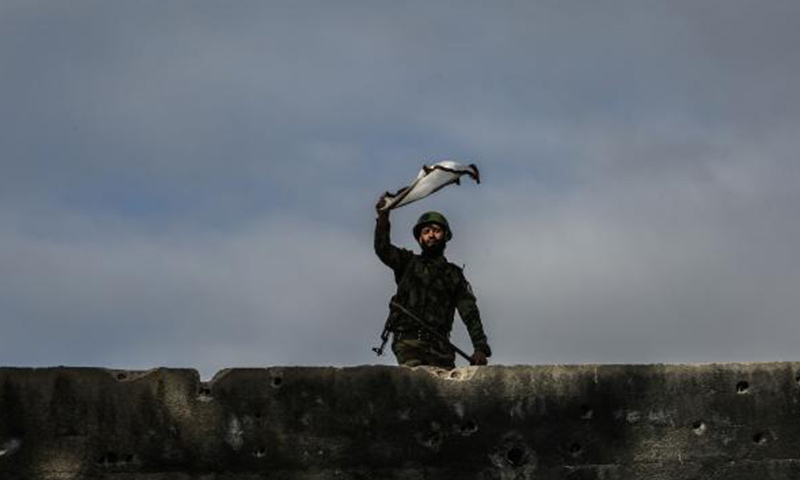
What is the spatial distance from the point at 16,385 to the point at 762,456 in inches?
150

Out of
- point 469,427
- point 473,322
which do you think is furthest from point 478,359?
point 469,427

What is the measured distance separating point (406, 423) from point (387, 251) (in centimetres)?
169

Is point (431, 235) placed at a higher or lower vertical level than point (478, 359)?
higher

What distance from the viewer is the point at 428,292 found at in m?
12.3

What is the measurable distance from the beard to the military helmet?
46mm

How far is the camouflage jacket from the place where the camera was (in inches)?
484

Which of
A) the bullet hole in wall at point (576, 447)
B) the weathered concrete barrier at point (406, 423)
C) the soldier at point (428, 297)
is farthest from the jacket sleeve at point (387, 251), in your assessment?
the bullet hole in wall at point (576, 447)

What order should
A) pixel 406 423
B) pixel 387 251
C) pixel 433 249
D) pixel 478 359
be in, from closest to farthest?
pixel 406 423
pixel 478 359
pixel 387 251
pixel 433 249

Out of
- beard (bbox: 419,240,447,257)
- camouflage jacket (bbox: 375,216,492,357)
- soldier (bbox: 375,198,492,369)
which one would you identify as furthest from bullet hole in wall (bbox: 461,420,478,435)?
beard (bbox: 419,240,447,257)

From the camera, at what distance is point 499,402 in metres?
10.8

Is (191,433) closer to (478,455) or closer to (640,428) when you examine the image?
(478,455)

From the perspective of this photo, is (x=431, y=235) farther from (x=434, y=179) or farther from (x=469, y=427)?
(x=469, y=427)

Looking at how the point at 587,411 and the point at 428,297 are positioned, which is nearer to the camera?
the point at 587,411

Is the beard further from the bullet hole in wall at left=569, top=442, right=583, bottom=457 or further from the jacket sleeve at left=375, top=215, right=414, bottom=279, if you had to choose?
the bullet hole in wall at left=569, top=442, right=583, bottom=457
